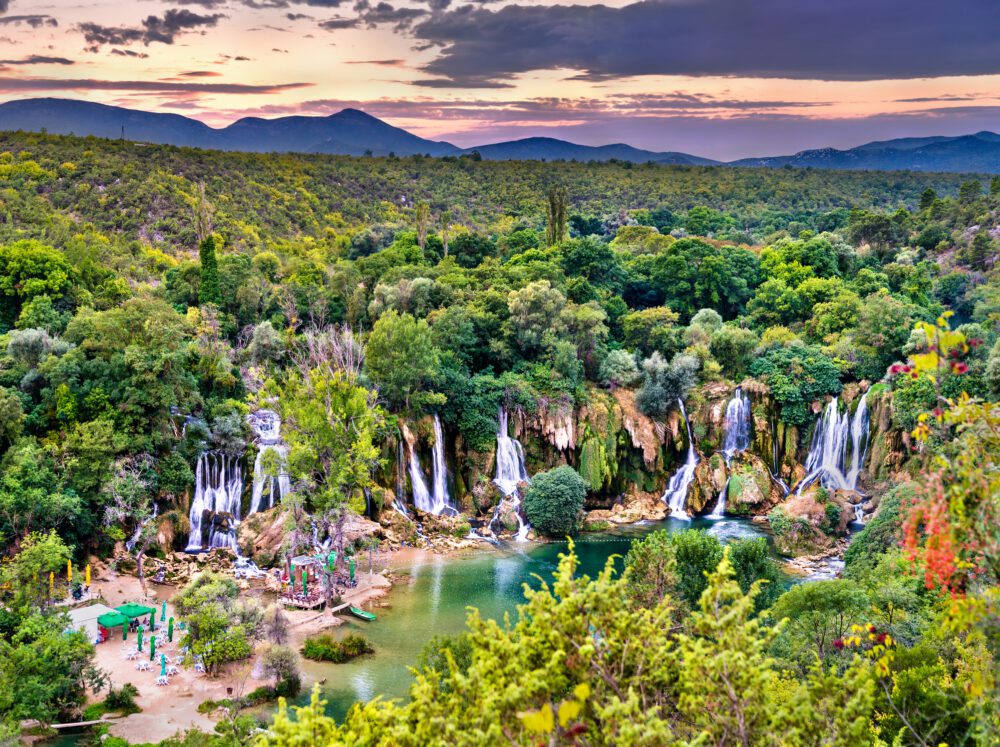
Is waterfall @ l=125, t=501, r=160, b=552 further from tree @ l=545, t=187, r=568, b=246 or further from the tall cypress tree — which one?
tree @ l=545, t=187, r=568, b=246

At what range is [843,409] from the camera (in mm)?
38469

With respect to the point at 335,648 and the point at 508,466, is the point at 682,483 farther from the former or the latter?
the point at 335,648

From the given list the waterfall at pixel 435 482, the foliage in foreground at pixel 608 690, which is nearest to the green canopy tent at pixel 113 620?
the waterfall at pixel 435 482

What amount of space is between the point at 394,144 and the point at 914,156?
384 feet

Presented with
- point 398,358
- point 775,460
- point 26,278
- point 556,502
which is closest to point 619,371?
point 775,460

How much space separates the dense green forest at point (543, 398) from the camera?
29.3 ft

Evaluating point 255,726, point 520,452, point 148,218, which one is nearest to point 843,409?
point 520,452

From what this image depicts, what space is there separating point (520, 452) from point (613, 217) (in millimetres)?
51467

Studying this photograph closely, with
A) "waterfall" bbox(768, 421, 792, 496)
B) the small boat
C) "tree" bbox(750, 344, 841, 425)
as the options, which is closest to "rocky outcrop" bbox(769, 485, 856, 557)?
"waterfall" bbox(768, 421, 792, 496)

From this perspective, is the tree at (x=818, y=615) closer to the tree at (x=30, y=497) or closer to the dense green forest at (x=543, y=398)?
the dense green forest at (x=543, y=398)

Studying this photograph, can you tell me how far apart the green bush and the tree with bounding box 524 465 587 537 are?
11.4 meters

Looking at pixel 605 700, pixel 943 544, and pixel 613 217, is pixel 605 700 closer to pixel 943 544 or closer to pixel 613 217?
pixel 943 544

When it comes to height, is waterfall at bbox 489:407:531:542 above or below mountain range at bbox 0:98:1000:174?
below

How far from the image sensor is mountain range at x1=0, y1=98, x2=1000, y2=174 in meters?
148
